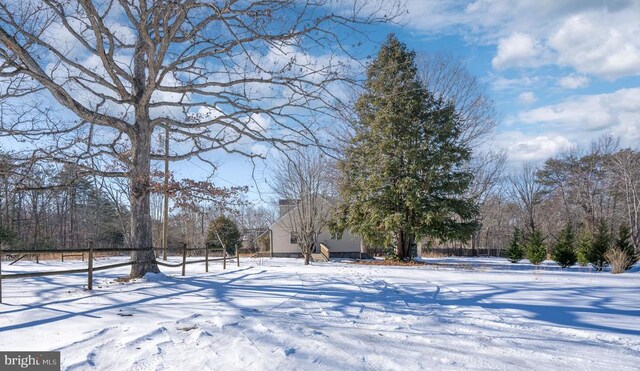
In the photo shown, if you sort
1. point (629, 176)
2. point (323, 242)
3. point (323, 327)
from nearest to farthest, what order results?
1. point (323, 327)
2. point (629, 176)
3. point (323, 242)

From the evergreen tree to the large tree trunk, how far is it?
12.0 meters

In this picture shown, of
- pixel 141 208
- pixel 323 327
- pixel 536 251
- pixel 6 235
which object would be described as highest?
pixel 141 208

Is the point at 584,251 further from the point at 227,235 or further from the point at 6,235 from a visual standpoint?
the point at 6,235

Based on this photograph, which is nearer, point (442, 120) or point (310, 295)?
point (310, 295)

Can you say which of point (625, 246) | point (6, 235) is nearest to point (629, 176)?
point (625, 246)

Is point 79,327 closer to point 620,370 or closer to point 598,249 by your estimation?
point 620,370

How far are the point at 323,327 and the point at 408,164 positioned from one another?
17.7 metres

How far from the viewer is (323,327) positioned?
5.28 meters

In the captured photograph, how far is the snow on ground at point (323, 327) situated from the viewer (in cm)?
398

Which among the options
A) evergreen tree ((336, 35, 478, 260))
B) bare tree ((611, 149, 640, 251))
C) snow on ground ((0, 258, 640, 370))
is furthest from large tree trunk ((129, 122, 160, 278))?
bare tree ((611, 149, 640, 251))

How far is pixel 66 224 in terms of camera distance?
4531 centimetres

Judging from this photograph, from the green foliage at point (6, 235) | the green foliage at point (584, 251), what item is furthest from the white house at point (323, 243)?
the green foliage at point (6, 235)

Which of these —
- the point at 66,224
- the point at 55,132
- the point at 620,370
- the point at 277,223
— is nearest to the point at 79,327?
the point at 620,370

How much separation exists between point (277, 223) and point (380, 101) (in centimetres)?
1759
